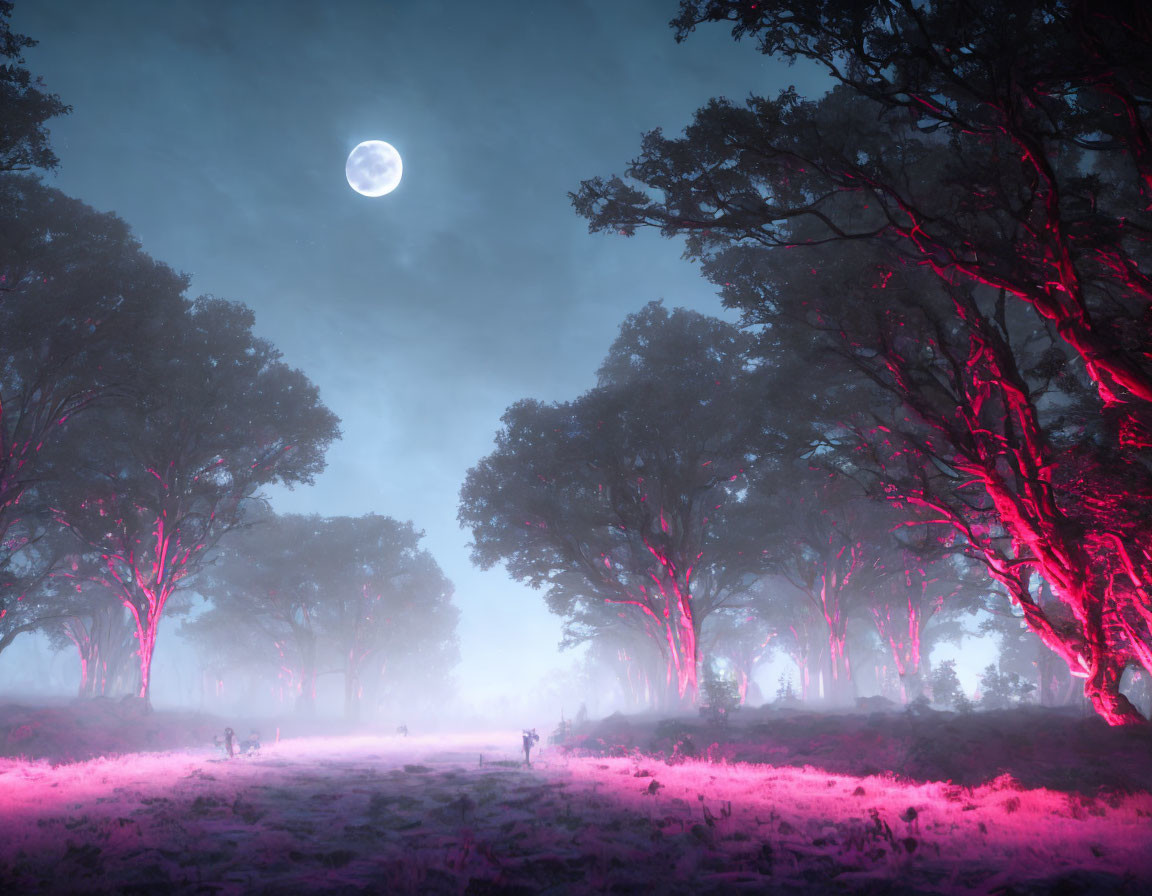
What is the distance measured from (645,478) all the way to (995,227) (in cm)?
1704

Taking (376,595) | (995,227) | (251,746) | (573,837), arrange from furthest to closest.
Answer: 1. (376,595)
2. (251,746)
3. (995,227)
4. (573,837)

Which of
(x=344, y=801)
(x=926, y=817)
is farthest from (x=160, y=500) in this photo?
(x=926, y=817)

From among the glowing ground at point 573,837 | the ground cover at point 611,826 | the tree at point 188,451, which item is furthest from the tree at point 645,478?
the glowing ground at point 573,837

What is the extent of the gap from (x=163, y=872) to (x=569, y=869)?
15.5 ft

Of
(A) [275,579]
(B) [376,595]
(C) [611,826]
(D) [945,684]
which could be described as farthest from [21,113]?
(D) [945,684]

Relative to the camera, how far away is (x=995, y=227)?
44.1ft

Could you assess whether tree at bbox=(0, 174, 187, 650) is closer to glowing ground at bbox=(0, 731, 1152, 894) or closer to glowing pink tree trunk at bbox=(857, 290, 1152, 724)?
glowing ground at bbox=(0, 731, 1152, 894)

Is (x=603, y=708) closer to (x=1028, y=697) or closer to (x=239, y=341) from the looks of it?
(x=1028, y=697)

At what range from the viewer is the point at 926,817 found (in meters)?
8.80

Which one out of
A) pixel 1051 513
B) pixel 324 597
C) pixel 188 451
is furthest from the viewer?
pixel 324 597

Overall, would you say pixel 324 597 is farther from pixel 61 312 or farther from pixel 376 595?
pixel 61 312

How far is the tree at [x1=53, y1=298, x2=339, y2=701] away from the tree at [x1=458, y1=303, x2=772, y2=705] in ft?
31.2

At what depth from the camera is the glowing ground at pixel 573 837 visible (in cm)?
620

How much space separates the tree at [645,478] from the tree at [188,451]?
950 centimetres
